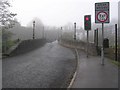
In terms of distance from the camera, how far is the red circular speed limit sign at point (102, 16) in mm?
13477

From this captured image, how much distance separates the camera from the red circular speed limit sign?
1348 centimetres

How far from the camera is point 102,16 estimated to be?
1351 centimetres

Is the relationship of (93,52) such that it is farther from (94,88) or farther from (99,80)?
(94,88)

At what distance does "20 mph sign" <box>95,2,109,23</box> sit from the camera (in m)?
13.5

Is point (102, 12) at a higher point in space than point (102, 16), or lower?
higher

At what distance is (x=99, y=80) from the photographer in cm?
869

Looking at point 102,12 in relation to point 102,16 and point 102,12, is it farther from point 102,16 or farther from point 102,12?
point 102,16

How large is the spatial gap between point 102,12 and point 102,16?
0.25 m

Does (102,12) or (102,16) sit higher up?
Answer: (102,12)

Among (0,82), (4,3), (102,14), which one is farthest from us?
(4,3)

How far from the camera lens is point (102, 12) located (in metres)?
13.5

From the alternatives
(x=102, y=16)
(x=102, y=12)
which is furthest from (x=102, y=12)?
(x=102, y=16)

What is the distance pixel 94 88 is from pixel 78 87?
60 cm

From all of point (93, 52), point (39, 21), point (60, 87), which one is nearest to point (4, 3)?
point (93, 52)
